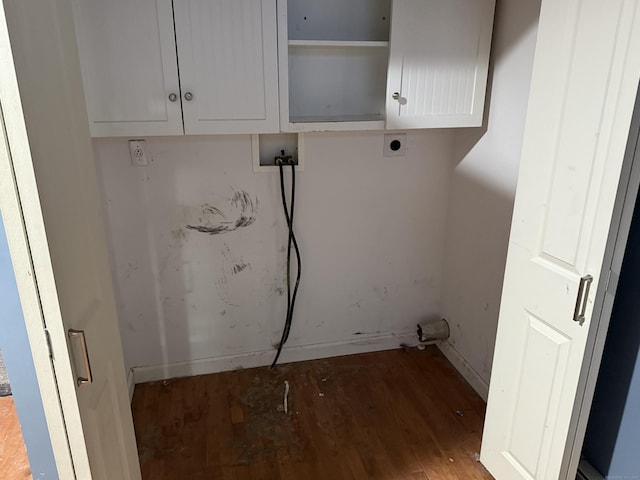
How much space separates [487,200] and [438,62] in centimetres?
66

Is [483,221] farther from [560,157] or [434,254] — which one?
[560,157]

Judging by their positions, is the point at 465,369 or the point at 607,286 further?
the point at 465,369

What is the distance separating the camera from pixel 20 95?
74 centimetres

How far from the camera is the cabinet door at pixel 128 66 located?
1692 millimetres

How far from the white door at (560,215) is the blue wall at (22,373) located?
52.4 inches

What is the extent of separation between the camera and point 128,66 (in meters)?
1.76

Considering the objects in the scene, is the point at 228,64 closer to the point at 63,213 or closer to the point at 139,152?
the point at 139,152

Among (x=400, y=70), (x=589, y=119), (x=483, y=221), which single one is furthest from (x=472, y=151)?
(x=589, y=119)

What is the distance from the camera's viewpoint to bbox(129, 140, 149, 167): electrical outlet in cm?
207

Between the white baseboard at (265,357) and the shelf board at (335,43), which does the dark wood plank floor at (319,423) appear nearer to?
the white baseboard at (265,357)

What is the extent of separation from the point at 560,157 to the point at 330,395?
5.07ft

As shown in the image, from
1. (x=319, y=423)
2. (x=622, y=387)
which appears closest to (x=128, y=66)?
(x=319, y=423)

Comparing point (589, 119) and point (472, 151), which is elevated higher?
point (589, 119)

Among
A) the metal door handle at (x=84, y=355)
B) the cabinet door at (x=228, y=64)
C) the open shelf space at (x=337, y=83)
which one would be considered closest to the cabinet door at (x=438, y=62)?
the open shelf space at (x=337, y=83)
